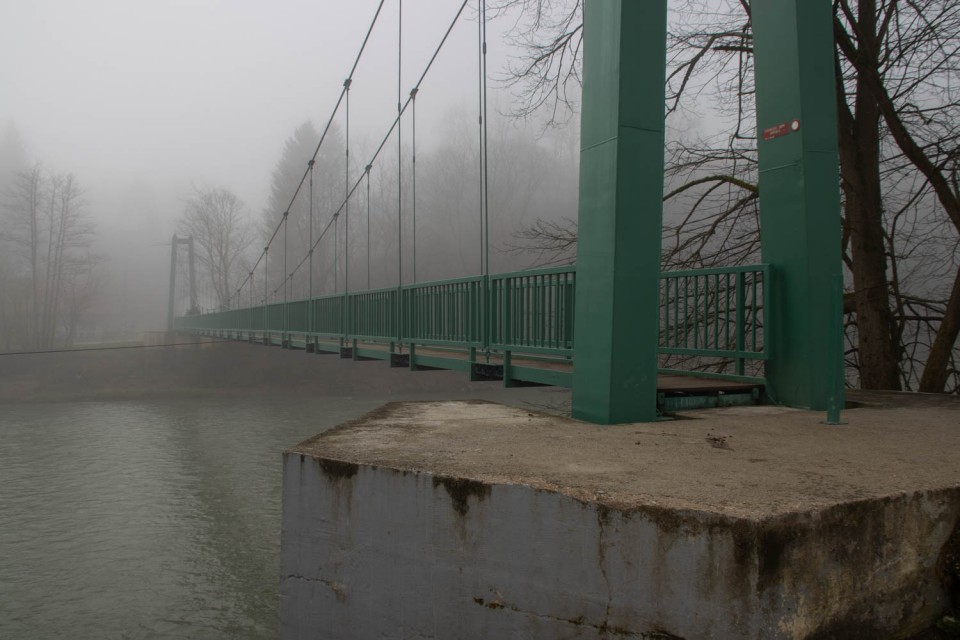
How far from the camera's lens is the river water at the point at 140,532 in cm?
549

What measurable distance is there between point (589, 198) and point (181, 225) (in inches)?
2015

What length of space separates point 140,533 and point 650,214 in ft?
23.3

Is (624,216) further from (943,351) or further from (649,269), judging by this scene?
(943,351)

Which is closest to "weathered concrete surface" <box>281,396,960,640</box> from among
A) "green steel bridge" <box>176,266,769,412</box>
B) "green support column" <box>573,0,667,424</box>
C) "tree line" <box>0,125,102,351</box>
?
"green support column" <box>573,0,667,424</box>

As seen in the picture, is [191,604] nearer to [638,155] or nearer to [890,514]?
[638,155]

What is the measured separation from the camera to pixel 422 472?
8.47ft

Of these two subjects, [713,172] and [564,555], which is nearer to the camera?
[564,555]

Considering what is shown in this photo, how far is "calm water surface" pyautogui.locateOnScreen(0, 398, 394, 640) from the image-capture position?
550 centimetres

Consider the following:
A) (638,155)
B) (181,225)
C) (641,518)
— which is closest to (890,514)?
(641,518)

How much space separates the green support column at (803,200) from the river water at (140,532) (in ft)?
13.9

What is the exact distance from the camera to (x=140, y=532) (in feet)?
26.2

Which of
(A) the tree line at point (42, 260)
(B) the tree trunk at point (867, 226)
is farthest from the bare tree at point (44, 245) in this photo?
(B) the tree trunk at point (867, 226)

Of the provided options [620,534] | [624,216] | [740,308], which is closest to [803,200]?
[740,308]

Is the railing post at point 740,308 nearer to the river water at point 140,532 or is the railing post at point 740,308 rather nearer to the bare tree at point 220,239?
the river water at point 140,532
